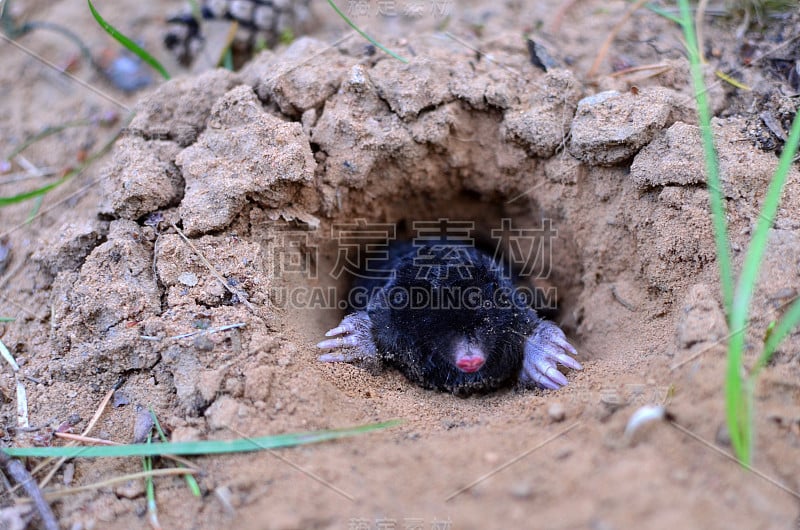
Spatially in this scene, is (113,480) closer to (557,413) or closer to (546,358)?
(557,413)

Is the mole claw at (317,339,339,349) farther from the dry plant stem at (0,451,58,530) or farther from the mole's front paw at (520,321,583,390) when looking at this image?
the dry plant stem at (0,451,58,530)

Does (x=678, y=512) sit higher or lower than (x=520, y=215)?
lower

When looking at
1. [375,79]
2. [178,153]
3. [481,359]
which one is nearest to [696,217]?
[481,359]

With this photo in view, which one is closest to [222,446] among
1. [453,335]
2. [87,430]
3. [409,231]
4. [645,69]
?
[87,430]

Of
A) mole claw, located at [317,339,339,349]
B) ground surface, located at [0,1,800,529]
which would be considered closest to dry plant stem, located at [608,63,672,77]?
ground surface, located at [0,1,800,529]

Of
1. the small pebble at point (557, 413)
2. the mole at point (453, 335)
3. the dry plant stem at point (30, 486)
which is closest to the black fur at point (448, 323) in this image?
the mole at point (453, 335)

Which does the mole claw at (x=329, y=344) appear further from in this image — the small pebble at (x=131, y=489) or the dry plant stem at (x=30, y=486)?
the dry plant stem at (x=30, y=486)

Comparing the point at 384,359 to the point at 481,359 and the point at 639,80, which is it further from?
the point at 639,80
